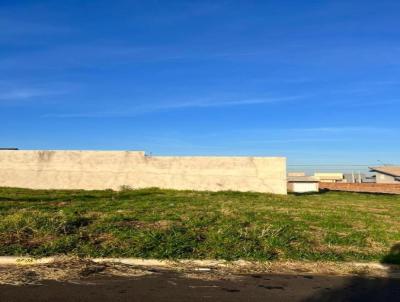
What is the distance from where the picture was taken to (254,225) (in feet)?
35.4

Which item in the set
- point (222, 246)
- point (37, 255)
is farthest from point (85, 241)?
point (222, 246)

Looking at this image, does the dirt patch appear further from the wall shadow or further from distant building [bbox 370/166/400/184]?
distant building [bbox 370/166/400/184]

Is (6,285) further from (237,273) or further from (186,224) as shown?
(186,224)

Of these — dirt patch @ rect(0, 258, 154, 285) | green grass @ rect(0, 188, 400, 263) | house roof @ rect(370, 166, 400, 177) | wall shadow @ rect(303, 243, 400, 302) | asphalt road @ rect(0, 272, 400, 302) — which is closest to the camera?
asphalt road @ rect(0, 272, 400, 302)

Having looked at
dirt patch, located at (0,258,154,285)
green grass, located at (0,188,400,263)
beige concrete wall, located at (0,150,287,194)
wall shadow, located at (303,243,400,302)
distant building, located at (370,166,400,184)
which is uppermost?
distant building, located at (370,166,400,184)

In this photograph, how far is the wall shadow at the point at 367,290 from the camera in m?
6.06

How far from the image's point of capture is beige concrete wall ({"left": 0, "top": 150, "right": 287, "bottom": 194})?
25.7 meters

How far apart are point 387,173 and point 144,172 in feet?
162

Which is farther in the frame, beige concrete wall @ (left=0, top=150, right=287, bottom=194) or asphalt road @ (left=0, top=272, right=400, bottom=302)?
beige concrete wall @ (left=0, top=150, right=287, bottom=194)

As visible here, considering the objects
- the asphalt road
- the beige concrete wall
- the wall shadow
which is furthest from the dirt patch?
the beige concrete wall

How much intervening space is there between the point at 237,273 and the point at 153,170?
18.8m

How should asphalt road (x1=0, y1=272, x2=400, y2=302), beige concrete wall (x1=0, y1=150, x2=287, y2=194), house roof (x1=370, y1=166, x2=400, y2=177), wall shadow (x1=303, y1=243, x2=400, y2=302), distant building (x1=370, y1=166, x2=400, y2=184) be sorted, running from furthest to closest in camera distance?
house roof (x1=370, y1=166, x2=400, y2=177)
distant building (x1=370, y1=166, x2=400, y2=184)
beige concrete wall (x1=0, y1=150, x2=287, y2=194)
wall shadow (x1=303, y1=243, x2=400, y2=302)
asphalt road (x1=0, y1=272, x2=400, y2=302)

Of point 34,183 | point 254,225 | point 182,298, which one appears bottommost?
point 182,298

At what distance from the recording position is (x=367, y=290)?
6512mm
